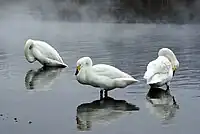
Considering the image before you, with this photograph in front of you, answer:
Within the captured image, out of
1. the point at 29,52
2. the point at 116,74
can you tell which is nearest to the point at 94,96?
the point at 116,74

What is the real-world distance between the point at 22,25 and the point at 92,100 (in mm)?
17828

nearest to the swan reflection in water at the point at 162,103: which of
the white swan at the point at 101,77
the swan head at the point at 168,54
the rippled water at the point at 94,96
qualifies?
the rippled water at the point at 94,96

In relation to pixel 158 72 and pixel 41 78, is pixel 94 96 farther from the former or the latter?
pixel 41 78

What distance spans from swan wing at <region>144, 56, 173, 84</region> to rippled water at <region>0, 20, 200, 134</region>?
0.94 feet

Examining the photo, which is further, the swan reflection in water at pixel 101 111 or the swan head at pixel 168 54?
the swan head at pixel 168 54

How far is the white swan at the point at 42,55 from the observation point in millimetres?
14648

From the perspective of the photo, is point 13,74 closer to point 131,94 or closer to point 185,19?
point 131,94

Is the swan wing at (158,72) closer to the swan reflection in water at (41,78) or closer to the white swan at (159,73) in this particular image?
the white swan at (159,73)

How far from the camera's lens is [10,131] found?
8.55 meters

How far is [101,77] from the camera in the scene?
1064 centimetres

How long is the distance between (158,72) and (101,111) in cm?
223

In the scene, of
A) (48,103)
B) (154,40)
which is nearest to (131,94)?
(48,103)

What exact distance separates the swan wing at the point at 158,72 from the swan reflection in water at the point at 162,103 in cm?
27

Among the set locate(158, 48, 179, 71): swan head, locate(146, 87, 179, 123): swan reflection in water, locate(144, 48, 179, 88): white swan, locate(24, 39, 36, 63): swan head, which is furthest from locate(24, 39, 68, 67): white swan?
locate(146, 87, 179, 123): swan reflection in water
